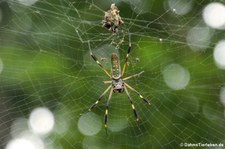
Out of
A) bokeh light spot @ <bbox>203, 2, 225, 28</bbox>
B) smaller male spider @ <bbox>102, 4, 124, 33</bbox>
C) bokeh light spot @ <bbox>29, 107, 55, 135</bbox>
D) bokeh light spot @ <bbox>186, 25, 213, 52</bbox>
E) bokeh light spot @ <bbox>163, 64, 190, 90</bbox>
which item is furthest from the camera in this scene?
bokeh light spot @ <bbox>29, 107, 55, 135</bbox>

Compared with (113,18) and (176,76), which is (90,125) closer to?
(176,76)

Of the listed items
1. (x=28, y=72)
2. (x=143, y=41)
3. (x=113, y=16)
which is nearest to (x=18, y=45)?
(x=28, y=72)

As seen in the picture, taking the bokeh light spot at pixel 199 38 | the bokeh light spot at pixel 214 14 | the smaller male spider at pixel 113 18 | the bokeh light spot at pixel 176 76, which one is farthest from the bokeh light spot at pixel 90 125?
the smaller male spider at pixel 113 18

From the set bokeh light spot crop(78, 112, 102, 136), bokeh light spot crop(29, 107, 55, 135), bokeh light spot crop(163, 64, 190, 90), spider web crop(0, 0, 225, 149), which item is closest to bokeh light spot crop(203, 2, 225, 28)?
spider web crop(0, 0, 225, 149)

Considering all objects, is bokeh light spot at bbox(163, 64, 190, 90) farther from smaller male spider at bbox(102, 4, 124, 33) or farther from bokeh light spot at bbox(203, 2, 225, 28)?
smaller male spider at bbox(102, 4, 124, 33)

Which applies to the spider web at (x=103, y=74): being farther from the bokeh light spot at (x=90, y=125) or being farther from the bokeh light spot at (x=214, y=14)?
the bokeh light spot at (x=214, y=14)

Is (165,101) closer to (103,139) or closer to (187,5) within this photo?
(103,139)
